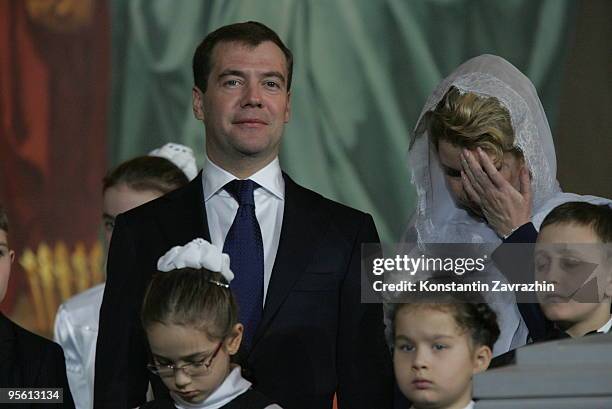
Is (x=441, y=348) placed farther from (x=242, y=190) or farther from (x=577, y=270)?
(x=242, y=190)

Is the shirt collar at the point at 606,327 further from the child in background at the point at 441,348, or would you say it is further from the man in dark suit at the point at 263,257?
the man in dark suit at the point at 263,257

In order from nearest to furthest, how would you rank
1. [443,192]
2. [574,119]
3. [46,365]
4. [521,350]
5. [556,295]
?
1. [521,350]
2. [556,295]
3. [46,365]
4. [443,192]
5. [574,119]

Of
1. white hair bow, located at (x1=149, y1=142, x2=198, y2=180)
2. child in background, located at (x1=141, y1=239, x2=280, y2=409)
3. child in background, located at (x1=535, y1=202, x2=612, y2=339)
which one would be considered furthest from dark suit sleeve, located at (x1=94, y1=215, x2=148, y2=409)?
white hair bow, located at (x1=149, y1=142, x2=198, y2=180)

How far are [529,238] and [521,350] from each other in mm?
903

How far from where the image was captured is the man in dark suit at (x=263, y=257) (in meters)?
2.81

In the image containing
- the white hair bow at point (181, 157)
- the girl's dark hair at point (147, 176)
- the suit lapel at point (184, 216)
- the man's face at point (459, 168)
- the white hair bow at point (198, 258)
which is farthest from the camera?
the white hair bow at point (181, 157)

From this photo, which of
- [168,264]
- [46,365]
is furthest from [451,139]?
[46,365]

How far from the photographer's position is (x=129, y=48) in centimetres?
495

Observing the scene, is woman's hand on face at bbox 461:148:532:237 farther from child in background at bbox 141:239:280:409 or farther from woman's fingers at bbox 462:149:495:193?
child in background at bbox 141:239:280:409

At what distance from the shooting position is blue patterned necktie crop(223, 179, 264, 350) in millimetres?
2830

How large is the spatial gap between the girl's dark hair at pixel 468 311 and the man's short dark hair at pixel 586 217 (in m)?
0.26

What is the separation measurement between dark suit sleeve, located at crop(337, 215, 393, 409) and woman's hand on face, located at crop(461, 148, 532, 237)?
340 millimetres

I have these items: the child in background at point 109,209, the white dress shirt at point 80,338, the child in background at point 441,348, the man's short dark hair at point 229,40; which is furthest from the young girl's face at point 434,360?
the white dress shirt at point 80,338

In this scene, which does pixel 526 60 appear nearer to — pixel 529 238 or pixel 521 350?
pixel 529 238
